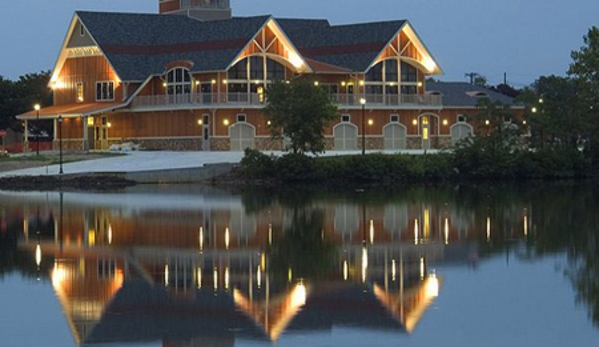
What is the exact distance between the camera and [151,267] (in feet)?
91.0

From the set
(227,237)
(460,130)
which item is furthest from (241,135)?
(227,237)

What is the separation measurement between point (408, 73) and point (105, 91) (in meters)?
19.4

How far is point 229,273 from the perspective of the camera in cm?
2645

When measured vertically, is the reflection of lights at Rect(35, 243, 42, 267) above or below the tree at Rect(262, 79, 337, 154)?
below

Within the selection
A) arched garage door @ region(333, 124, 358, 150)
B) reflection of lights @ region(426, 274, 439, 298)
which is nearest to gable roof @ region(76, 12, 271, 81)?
arched garage door @ region(333, 124, 358, 150)

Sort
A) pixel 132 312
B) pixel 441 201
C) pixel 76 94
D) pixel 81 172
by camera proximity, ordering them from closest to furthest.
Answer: pixel 132 312, pixel 441 201, pixel 81 172, pixel 76 94

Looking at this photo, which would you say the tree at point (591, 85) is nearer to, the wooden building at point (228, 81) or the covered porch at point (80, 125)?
the wooden building at point (228, 81)

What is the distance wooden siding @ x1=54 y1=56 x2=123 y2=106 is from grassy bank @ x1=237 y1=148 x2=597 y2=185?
21.7 m

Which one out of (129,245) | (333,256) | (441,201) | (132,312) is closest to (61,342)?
(132,312)

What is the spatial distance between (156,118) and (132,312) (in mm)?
60699

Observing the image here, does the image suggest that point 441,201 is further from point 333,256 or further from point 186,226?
point 333,256

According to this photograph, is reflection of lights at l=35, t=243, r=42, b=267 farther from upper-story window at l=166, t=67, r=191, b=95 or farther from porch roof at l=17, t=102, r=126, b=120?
porch roof at l=17, t=102, r=126, b=120

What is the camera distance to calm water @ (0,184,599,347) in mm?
19906

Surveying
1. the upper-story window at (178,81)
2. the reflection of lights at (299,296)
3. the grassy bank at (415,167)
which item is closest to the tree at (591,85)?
the grassy bank at (415,167)
